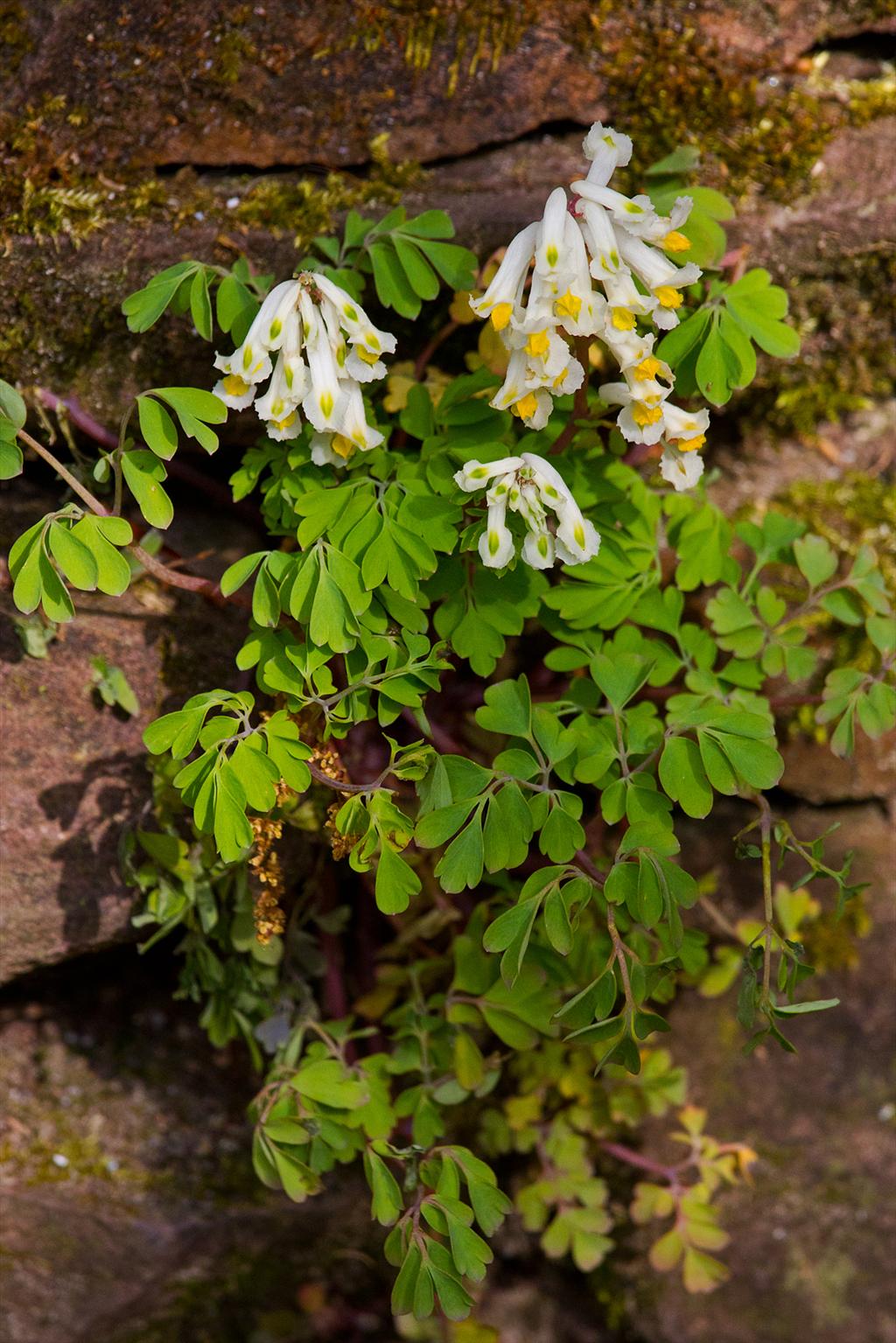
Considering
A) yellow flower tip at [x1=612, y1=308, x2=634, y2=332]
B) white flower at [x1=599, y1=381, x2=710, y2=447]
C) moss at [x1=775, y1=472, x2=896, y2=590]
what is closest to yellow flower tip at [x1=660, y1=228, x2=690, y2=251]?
yellow flower tip at [x1=612, y1=308, x2=634, y2=332]

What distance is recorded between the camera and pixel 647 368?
1.87 metres

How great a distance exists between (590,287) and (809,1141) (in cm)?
268

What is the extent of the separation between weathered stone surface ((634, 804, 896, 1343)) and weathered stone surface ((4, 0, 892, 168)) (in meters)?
2.17

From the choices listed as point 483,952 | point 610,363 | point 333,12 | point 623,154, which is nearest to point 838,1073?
point 483,952

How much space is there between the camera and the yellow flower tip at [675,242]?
1.80 m

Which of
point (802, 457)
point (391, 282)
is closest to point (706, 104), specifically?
point (802, 457)

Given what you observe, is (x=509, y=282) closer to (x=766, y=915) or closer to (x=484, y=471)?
(x=484, y=471)

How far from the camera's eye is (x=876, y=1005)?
10.4 feet

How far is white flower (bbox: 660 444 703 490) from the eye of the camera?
6.90 ft

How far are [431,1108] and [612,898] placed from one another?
34.9 inches

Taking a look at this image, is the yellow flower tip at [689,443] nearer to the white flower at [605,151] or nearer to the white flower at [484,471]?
the white flower at [484,471]

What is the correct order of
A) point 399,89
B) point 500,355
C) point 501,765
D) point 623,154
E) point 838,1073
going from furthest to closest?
point 838,1073, point 399,89, point 500,355, point 501,765, point 623,154

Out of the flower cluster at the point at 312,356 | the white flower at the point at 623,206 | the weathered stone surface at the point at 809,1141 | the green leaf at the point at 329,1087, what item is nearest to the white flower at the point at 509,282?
Result: the white flower at the point at 623,206

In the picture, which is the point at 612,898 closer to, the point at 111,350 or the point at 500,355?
the point at 500,355
